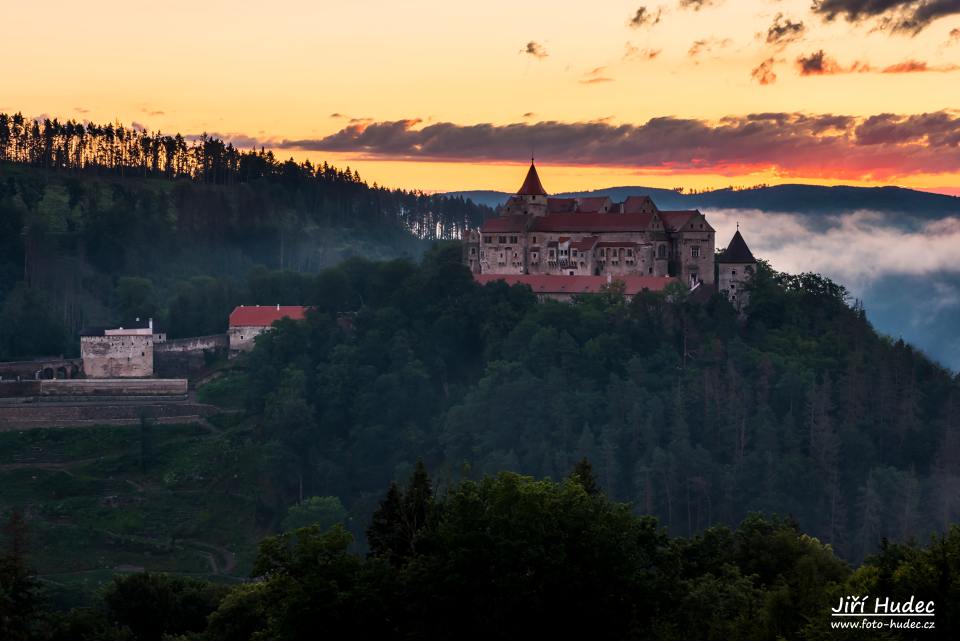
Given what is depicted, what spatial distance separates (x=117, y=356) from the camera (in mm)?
81375

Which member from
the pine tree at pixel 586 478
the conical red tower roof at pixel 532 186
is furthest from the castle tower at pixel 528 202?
the pine tree at pixel 586 478

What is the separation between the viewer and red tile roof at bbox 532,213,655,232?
8151 cm

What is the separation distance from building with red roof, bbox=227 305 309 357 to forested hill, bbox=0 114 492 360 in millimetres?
3403

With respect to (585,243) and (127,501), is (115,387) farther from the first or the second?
(585,243)

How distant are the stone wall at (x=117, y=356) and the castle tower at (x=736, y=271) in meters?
35.2

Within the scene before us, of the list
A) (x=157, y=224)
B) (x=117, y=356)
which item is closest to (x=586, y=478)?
(x=117, y=356)

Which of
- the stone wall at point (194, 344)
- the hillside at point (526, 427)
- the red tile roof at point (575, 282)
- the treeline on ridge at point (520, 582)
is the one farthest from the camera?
the stone wall at point (194, 344)

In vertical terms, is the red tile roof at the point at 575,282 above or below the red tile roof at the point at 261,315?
Answer: above

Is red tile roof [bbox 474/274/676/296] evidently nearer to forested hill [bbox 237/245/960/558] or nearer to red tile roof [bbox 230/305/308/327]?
forested hill [bbox 237/245/960/558]

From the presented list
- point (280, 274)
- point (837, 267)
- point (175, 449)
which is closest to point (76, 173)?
point (280, 274)

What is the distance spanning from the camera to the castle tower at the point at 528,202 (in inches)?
3440

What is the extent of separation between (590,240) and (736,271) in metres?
9.09

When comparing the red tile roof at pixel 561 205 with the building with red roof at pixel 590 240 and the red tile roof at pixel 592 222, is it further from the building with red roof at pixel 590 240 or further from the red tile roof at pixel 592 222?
the red tile roof at pixel 592 222

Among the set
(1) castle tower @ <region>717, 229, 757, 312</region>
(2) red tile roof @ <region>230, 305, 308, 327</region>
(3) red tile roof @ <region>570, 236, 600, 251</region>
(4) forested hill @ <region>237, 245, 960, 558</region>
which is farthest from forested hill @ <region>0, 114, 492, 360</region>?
(1) castle tower @ <region>717, 229, 757, 312</region>
